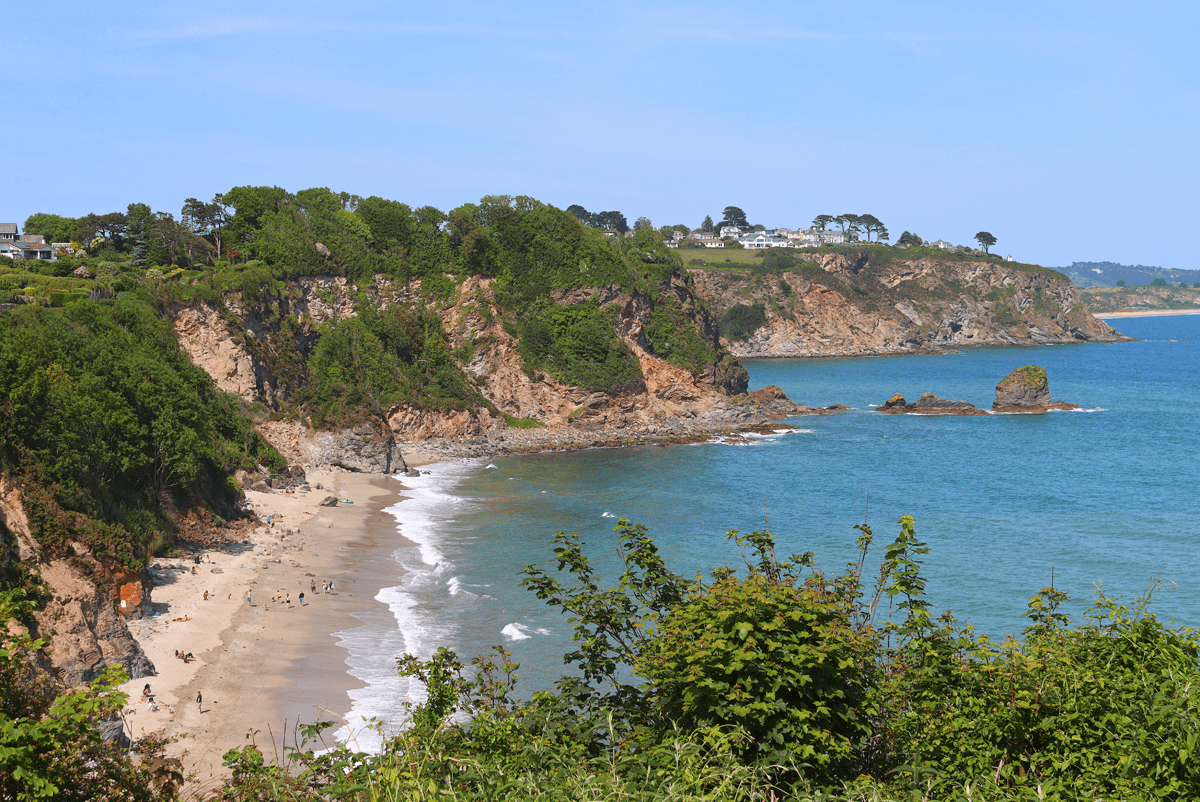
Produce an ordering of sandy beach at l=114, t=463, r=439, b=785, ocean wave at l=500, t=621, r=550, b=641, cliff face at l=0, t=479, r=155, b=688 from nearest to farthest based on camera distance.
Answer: sandy beach at l=114, t=463, r=439, b=785 → cliff face at l=0, t=479, r=155, b=688 → ocean wave at l=500, t=621, r=550, b=641

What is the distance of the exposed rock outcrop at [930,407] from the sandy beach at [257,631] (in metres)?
65.8

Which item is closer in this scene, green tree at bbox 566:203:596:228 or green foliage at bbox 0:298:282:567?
green foliage at bbox 0:298:282:567

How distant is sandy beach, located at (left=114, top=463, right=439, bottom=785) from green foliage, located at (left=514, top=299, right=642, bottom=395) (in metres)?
33.6

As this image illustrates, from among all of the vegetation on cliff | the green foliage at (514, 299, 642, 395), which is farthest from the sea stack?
the green foliage at (514, 299, 642, 395)

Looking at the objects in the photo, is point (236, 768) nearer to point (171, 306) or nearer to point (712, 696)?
point (712, 696)

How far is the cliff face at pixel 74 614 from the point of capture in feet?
80.6

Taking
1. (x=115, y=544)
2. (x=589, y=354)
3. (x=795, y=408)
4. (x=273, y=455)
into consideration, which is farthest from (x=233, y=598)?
(x=795, y=408)

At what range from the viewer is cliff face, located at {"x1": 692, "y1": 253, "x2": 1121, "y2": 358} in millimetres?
169875

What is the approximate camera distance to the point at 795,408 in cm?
9531

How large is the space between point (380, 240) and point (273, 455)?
111ft

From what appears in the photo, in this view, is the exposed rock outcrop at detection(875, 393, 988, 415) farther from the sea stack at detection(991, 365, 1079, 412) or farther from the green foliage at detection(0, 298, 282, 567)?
the green foliage at detection(0, 298, 282, 567)

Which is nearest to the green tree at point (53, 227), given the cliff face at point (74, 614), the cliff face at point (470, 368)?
the cliff face at point (470, 368)

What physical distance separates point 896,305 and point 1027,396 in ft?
282

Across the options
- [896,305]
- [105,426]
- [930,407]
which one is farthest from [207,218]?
[896,305]
